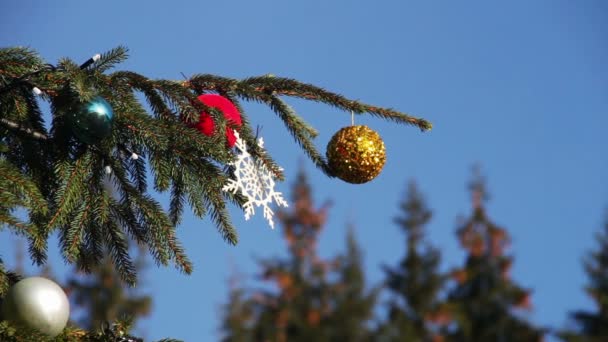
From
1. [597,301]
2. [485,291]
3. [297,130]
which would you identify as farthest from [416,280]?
[297,130]

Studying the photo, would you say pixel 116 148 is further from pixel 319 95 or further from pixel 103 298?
pixel 103 298

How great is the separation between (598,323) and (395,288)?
5141 mm

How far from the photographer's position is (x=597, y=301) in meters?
11.8

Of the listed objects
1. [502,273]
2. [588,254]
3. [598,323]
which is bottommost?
[598,323]

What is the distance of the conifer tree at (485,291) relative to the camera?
15279 mm

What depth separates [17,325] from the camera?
7.04 feet

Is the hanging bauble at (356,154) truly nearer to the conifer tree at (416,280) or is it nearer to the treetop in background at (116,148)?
the treetop in background at (116,148)

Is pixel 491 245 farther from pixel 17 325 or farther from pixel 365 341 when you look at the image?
pixel 17 325

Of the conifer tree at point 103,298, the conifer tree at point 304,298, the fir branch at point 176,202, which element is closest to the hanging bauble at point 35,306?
the fir branch at point 176,202

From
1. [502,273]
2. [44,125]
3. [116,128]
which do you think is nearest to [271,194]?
[116,128]

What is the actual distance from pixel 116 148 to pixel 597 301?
10491 mm

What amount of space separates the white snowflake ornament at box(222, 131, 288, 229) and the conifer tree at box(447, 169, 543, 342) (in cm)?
1315

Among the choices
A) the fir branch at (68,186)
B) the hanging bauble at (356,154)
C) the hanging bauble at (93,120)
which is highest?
the hanging bauble at (356,154)

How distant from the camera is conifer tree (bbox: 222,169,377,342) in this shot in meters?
16.1
